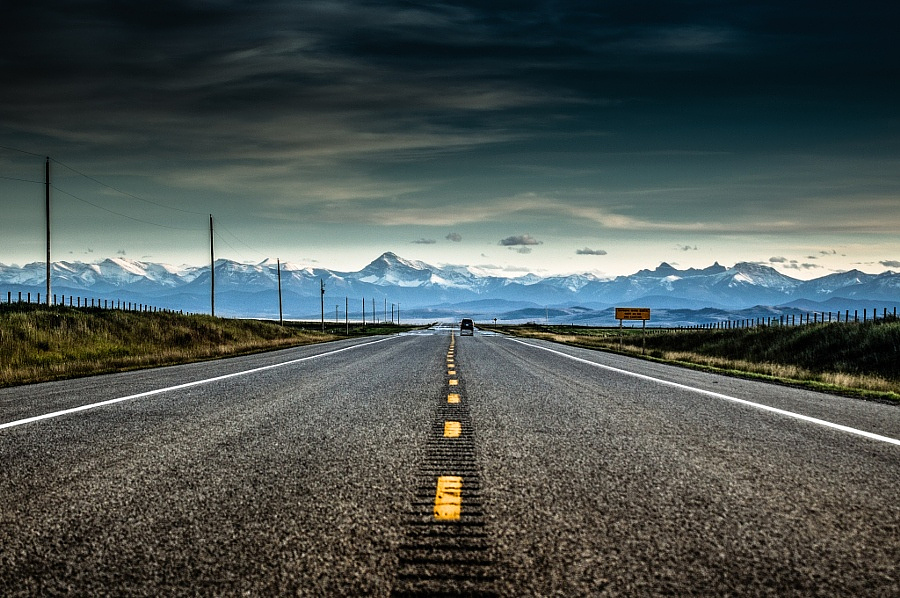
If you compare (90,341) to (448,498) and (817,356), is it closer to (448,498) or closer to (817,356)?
(448,498)

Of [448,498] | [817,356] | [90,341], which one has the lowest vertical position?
[817,356]

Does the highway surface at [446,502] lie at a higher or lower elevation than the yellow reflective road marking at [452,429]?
higher

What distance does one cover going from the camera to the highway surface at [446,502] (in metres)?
2.92

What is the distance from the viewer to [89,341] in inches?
1054

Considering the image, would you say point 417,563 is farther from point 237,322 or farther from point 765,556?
point 237,322

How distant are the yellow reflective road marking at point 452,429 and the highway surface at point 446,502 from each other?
4 cm

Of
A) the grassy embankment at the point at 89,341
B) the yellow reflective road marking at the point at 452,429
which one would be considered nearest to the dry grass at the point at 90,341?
the grassy embankment at the point at 89,341

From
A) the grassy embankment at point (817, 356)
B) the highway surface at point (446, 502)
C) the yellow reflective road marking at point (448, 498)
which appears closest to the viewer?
the highway surface at point (446, 502)

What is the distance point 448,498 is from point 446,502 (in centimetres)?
9

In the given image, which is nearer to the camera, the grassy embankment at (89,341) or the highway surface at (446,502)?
the highway surface at (446,502)

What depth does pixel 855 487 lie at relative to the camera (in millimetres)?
4430

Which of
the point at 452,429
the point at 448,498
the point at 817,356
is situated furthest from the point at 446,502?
the point at 817,356

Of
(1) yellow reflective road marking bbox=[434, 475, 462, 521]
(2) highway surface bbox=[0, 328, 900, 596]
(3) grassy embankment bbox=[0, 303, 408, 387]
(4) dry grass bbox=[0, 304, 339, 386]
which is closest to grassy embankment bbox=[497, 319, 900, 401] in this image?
(2) highway surface bbox=[0, 328, 900, 596]

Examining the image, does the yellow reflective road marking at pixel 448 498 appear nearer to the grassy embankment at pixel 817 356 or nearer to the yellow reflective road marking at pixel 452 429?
the yellow reflective road marking at pixel 452 429
